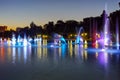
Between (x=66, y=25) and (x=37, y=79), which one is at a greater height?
(x=66, y=25)

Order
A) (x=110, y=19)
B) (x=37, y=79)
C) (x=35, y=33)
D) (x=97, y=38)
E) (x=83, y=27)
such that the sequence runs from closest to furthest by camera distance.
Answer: (x=37, y=79) < (x=110, y=19) < (x=97, y=38) < (x=83, y=27) < (x=35, y=33)

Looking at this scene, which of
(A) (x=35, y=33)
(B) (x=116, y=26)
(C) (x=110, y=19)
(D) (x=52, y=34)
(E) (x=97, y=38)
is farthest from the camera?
(A) (x=35, y=33)

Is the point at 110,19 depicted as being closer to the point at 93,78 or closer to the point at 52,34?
the point at 93,78

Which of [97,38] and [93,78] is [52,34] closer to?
[97,38]

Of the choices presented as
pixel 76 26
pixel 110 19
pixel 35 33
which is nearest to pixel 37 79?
pixel 110 19

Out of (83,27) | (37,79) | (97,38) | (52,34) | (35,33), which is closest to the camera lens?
(37,79)

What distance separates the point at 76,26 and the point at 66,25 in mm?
5211

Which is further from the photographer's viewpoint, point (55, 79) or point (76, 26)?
point (76, 26)

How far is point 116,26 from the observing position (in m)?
52.4

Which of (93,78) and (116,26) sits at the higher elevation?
(116,26)

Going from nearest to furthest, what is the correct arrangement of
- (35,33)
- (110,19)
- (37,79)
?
(37,79) < (110,19) < (35,33)

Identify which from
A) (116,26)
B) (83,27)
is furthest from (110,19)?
(83,27)

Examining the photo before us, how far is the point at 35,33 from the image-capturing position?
137 m

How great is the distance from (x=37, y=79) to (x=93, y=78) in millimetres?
2042
